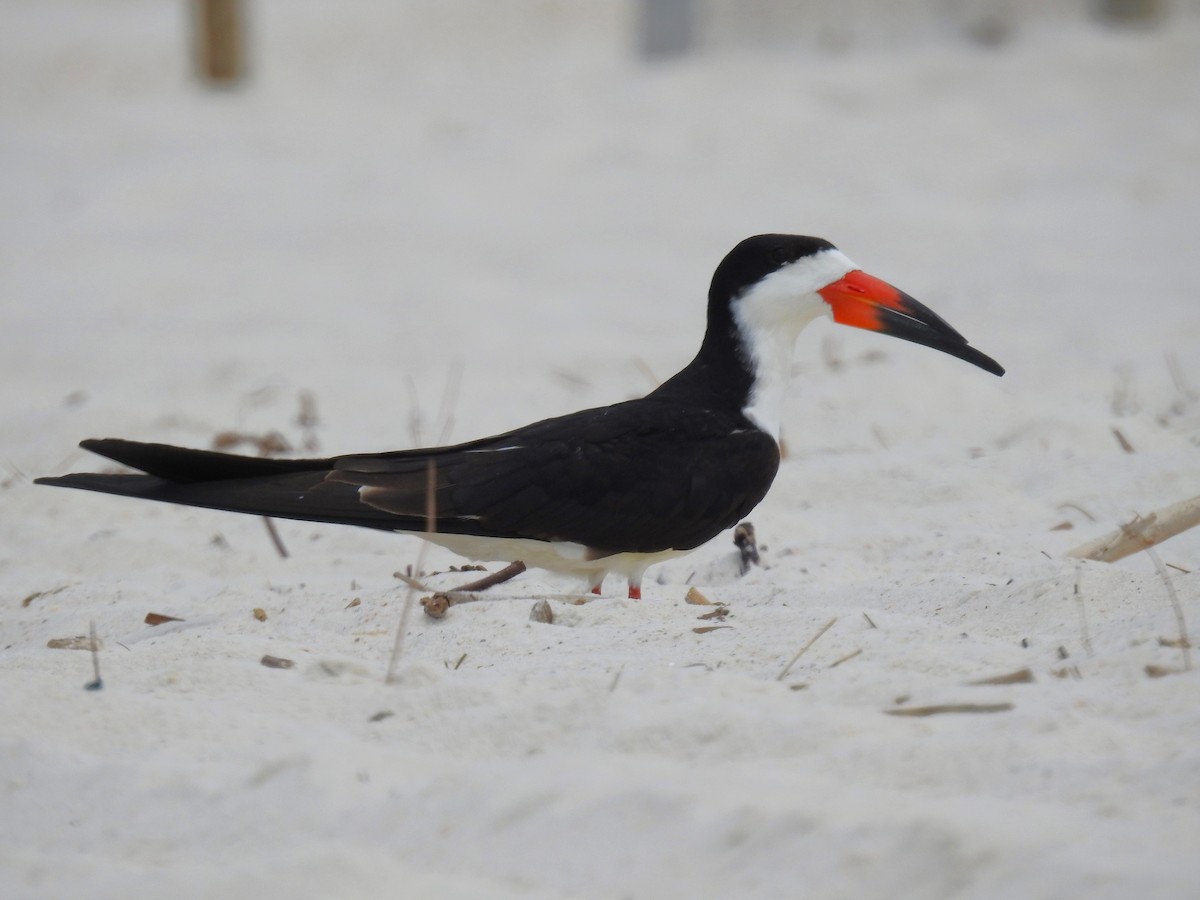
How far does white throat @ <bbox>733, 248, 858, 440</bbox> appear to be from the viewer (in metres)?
3.96

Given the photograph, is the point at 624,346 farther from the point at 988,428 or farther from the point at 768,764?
the point at 768,764

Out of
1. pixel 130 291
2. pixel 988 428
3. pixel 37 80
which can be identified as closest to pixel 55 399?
pixel 130 291

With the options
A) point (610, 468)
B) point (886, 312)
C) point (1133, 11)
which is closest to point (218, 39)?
point (1133, 11)

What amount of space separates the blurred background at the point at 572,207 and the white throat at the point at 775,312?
1.28 meters

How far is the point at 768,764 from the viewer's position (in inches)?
90.7

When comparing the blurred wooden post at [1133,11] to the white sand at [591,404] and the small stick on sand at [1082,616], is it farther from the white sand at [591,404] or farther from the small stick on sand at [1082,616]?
the small stick on sand at [1082,616]

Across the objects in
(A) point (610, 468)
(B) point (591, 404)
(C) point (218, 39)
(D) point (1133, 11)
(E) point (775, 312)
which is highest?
(D) point (1133, 11)

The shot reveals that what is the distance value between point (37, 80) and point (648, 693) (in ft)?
37.3

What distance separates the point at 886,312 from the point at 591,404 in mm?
2098

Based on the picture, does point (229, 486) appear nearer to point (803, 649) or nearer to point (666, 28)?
point (803, 649)

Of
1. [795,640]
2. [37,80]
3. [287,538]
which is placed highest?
[37,80]

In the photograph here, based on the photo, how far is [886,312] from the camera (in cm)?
396

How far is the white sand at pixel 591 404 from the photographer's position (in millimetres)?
2156

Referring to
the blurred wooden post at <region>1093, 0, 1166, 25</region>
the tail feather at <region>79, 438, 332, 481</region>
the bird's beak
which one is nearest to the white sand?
the blurred wooden post at <region>1093, 0, 1166, 25</region>
